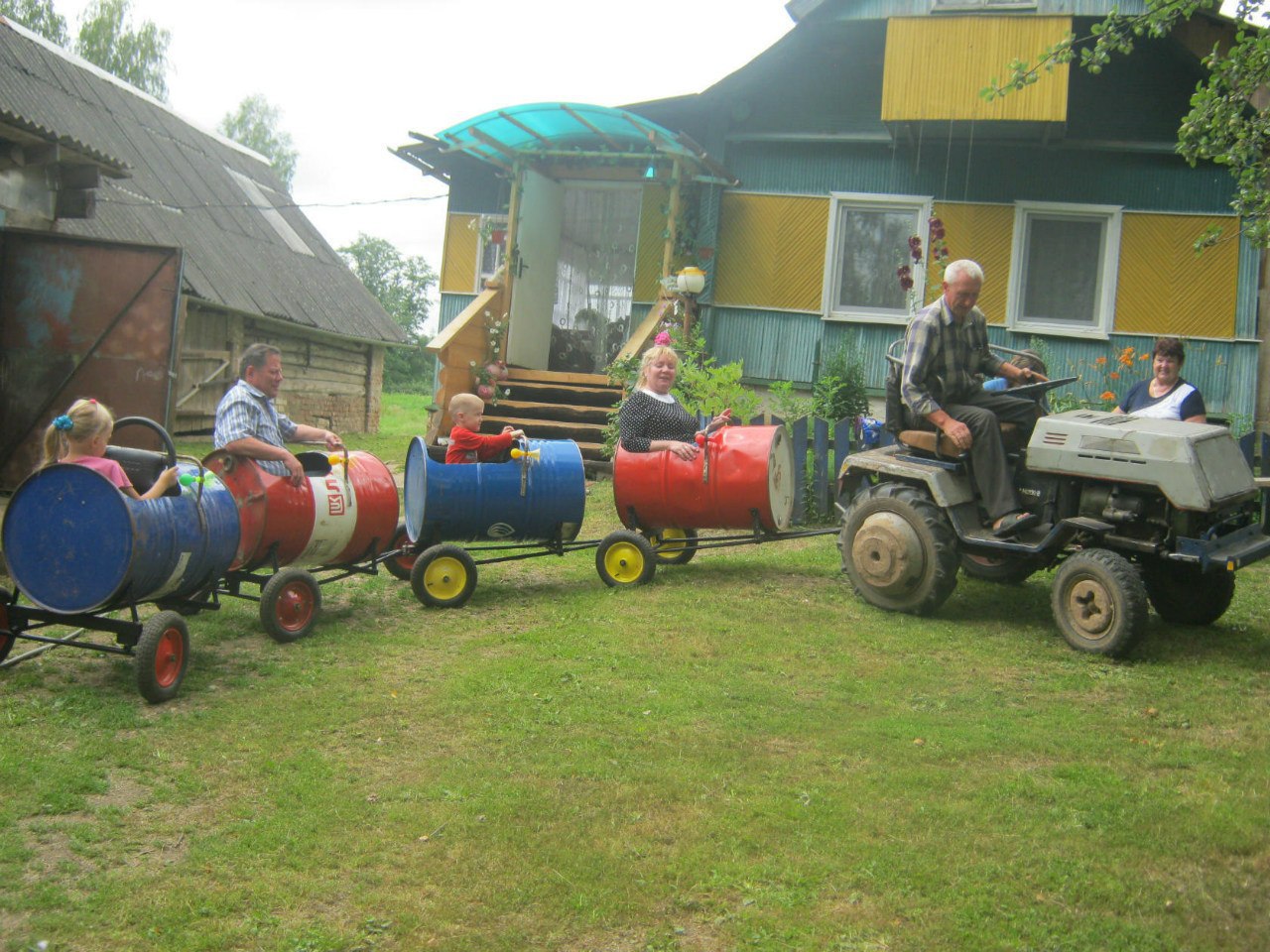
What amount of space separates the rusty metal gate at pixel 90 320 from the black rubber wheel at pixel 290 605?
13.8 feet

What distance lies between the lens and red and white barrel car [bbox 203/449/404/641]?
6.18 m

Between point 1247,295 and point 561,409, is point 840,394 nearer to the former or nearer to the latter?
point 561,409

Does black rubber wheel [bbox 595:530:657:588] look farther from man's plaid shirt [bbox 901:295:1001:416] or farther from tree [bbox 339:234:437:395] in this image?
tree [bbox 339:234:437:395]

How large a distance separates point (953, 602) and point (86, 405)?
5.01 m

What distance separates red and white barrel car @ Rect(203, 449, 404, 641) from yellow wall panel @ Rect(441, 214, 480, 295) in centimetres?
877

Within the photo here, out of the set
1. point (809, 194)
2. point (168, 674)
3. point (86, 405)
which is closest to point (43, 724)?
point (168, 674)

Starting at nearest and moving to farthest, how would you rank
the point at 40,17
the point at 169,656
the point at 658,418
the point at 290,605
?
the point at 169,656, the point at 290,605, the point at 658,418, the point at 40,17

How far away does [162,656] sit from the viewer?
5.11 metres

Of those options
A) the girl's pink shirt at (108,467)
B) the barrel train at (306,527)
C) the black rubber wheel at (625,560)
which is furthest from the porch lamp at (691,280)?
the girl's pink shirt at (108,467)

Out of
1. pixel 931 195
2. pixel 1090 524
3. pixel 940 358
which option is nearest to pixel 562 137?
pixel 931 195

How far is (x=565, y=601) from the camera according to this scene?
7.29 m

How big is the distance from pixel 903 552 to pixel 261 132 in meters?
39.9

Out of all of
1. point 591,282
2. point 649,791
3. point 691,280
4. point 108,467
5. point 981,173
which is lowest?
point 649,791

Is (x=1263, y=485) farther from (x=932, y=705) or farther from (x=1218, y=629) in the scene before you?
(x=932, y=705)
